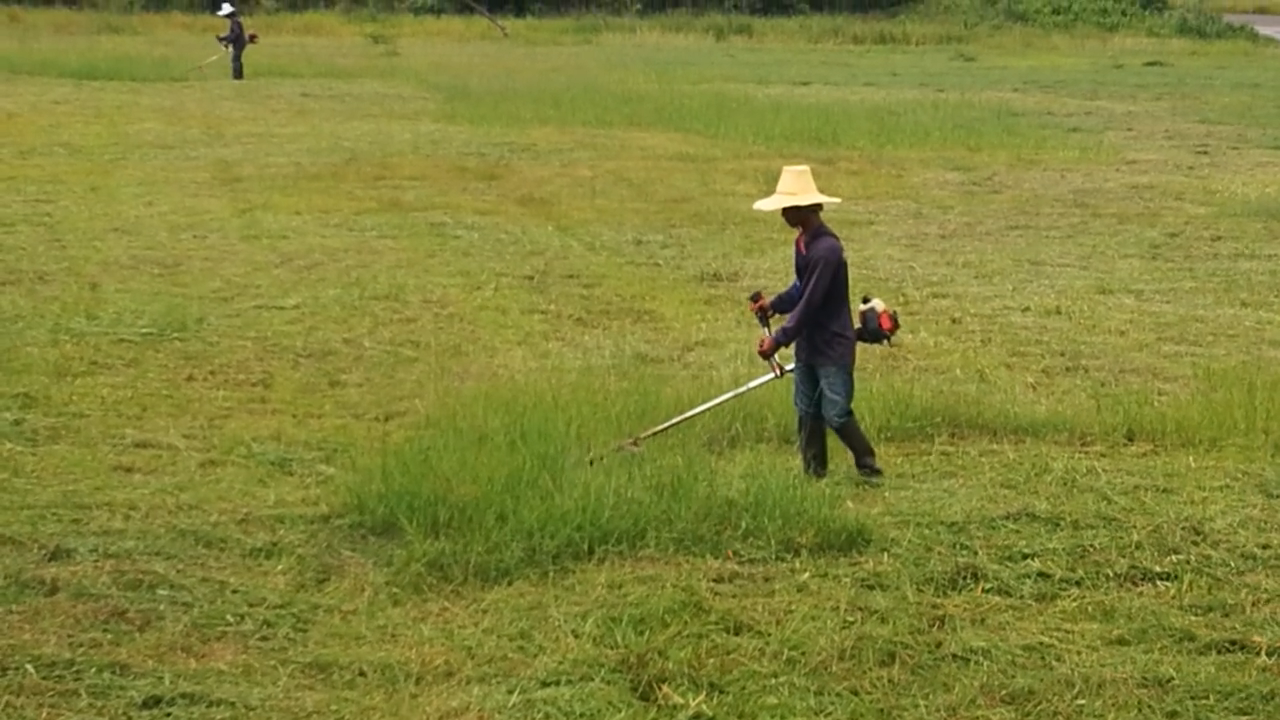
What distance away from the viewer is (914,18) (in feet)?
124

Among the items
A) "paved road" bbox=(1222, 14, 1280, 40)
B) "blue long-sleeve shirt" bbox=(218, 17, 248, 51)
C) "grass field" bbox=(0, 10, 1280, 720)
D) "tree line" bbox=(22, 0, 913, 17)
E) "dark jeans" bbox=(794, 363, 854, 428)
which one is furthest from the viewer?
"paved road" bbox=(1222, 14, 1280, 40)

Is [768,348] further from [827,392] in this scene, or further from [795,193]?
[795,193]

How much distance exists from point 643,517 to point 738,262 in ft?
19.7

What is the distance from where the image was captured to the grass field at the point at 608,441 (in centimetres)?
450

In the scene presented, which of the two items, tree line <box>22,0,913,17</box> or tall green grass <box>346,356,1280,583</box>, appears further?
tree line <box>22,0,913,17</box>

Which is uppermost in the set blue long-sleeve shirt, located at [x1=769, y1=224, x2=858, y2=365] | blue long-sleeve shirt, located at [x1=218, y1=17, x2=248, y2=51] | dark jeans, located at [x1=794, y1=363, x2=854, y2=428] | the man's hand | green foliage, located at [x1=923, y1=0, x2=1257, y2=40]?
green foliage, located at [x1=923, y1=0, x2=1257, y2=40]

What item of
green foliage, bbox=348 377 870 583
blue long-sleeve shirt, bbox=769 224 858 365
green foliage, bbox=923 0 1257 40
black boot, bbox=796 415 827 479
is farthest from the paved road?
green foliage, bbox=348 377 870 583

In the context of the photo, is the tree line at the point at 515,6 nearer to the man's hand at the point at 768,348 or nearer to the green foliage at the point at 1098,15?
the green foliage at the point at 1098,15

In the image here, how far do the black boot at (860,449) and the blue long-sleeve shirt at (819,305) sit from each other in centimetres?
24

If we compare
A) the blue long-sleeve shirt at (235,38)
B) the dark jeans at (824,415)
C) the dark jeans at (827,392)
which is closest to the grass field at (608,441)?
the dark jeans at (824,415)

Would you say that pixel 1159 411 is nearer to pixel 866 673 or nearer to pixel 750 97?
pixel 866 673

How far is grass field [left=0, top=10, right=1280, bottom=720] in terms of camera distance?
4504 mm

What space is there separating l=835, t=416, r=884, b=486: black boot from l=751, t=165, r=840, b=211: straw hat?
78cm

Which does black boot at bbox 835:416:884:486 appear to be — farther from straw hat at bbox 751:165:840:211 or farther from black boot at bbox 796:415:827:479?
straw hat at bbox 751:165:840:211
